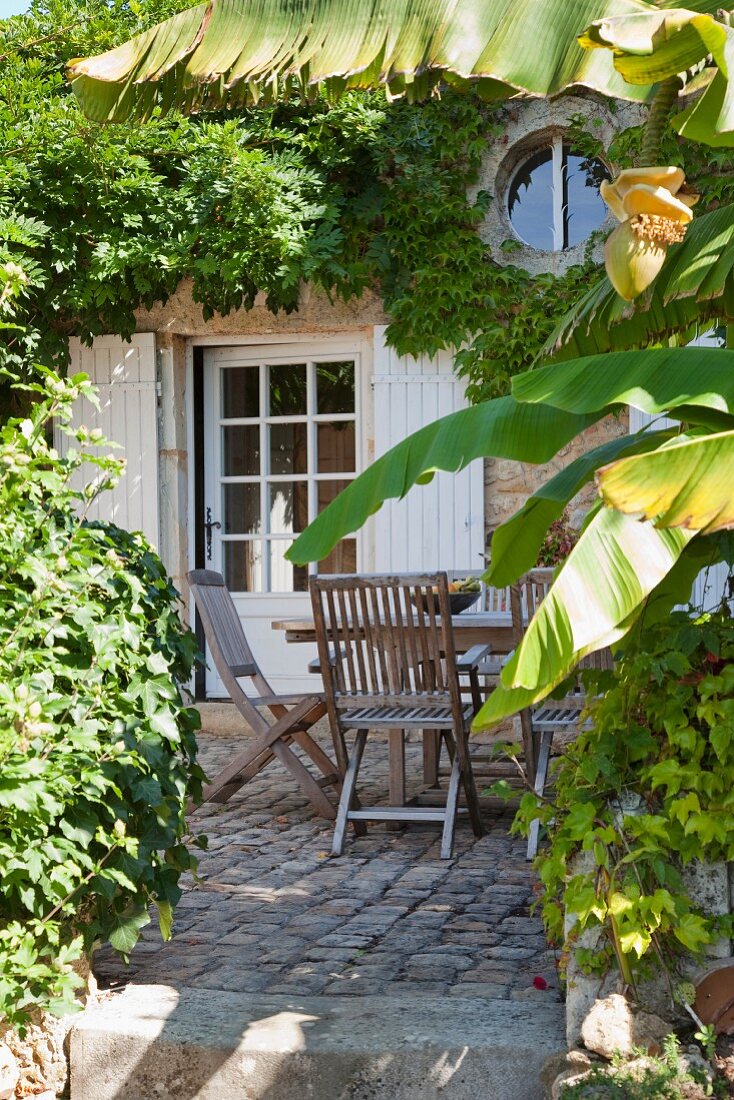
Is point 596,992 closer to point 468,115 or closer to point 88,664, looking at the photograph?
point 88,664

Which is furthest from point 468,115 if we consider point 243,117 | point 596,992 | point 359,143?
point 596,992

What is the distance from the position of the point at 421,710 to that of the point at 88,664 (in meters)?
2.12

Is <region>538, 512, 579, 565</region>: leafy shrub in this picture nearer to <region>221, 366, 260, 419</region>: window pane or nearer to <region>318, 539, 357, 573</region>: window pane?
<region>318, 539, 357, 573</region>: window pane

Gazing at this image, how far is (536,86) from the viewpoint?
2.83 metres

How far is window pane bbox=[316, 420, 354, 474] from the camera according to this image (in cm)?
838

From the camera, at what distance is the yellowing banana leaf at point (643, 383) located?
85.1 inches

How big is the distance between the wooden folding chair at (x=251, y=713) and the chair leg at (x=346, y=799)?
378mm

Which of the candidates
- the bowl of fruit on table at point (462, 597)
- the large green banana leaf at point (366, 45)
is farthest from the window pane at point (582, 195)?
the large green banana leaf at point (366, 45)

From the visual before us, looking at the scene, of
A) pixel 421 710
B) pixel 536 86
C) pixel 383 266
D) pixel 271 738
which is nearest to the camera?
pixel 536 86

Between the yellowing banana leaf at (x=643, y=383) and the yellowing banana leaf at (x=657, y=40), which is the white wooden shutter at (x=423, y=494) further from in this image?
the yellowing banana leaf at (x=643, y=383)

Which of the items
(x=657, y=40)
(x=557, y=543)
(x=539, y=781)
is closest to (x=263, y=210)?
(x=557, y=543)

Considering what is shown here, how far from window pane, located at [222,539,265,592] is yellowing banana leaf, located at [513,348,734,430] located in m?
6.32

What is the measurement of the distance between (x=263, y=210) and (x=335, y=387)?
1.39 meters

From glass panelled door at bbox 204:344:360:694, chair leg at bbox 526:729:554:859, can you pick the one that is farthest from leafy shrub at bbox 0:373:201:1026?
glass panelled door at bbox 204:344:360:694
